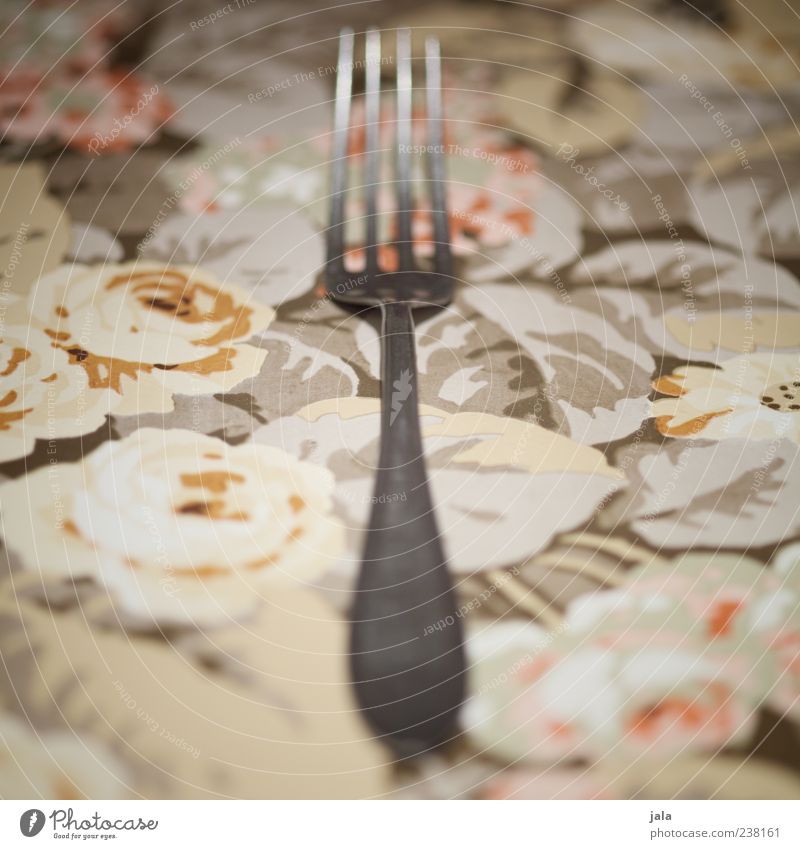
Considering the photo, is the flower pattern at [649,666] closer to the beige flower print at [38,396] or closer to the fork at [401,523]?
the fork at [401,523]

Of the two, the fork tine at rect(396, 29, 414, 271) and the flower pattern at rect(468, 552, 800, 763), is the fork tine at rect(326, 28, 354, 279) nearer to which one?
the fork tine at rect(396, 29, 414, 271)

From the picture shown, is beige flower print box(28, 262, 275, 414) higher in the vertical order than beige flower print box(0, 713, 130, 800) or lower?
higher

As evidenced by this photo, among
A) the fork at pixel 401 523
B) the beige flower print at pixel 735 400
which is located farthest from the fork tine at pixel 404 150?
the beige flower print at pixel 735 400

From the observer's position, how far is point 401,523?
0.76 ft

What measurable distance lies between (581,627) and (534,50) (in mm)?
269

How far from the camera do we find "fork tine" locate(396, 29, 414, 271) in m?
0.28

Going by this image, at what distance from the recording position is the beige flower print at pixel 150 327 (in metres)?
0.26

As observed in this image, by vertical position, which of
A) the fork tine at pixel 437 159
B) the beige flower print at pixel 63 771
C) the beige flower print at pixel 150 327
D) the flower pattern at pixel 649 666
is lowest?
the beige flower print at pixel 63 771

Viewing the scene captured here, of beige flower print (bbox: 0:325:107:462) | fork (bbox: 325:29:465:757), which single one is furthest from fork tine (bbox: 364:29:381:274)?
beige flower print (bbox: 0:325:107:462)

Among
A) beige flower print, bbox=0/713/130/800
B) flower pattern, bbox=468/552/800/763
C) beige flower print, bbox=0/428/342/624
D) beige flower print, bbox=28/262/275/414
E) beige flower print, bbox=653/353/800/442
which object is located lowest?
beige flower print, bbox=0/713/130/800

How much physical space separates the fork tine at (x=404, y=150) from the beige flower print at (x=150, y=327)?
2.3 inches

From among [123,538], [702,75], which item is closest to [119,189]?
[123,538]

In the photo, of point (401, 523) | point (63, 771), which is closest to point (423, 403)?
point (401, 523)

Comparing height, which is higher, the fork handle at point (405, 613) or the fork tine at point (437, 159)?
the fork tine at point (437, 159)
